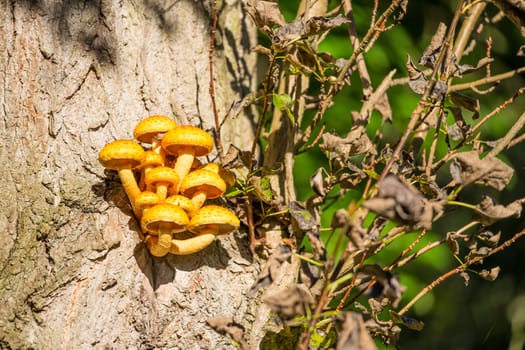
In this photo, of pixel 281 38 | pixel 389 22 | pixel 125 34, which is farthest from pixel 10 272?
pixel 389 22

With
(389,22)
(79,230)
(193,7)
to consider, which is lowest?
(79,230)

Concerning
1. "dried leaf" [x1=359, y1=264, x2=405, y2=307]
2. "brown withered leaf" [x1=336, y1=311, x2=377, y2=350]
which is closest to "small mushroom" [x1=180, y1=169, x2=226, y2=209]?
"dried leaf" [x1=359, y1=264, x2=405, y2=307]

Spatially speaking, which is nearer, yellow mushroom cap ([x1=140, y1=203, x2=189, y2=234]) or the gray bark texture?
yellow mushroom cap ([x1=140, y1=203, x2=189, y2=234])

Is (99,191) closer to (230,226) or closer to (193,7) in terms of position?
(230,226)

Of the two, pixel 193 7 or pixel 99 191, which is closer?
pixel 99 191

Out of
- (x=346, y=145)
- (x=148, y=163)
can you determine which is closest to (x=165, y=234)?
(x=148, y=163)

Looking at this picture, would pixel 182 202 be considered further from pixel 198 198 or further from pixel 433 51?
pixel 433 51

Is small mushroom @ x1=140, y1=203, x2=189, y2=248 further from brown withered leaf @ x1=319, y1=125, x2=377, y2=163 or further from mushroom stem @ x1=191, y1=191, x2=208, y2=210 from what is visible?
brown withered leaf @ x1=319, y1=125, x2=377, y2=163
